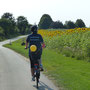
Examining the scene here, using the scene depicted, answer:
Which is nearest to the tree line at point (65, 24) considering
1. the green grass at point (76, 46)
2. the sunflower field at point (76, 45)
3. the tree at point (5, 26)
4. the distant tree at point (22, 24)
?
the tree at point (5, 26)

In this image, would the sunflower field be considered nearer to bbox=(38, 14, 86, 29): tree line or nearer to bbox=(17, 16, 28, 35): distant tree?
bbox=(38, 14, 86, 29): tree line

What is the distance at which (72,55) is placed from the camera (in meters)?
15.7

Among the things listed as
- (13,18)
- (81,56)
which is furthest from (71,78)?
(13,18)

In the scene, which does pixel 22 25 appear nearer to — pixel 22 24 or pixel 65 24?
pixel 22 24

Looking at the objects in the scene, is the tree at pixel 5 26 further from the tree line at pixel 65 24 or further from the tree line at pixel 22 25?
the tree line at pixel 65 24

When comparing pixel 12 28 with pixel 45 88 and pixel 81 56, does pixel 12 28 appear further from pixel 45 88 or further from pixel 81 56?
pixel 45 88

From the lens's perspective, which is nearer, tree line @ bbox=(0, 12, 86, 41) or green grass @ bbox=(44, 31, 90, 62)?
green grass @ bbox=(44, 31, 90, 62)

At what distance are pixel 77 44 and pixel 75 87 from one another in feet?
29.4

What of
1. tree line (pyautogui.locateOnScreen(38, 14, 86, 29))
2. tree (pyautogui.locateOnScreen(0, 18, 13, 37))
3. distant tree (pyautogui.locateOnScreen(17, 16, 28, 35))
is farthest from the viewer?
distant tree (pyautogui.locateOnScreen(17, 16, 28, 35))

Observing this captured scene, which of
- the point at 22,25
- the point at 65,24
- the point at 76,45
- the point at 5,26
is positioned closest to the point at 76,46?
the point at 76,45

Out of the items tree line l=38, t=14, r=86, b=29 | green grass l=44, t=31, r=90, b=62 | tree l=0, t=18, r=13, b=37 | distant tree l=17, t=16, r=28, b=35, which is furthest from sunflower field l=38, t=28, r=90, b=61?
distant tree l=17, t=16, r=28, b=35

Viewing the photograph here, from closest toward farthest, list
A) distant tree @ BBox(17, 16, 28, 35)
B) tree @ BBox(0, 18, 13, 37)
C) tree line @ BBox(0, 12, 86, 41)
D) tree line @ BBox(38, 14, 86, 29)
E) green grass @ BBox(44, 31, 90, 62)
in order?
1. green grass @ BBox(44, 31, 90, 62)
2. tree line @ BBox(38, 14, 86, 29)
3. tree line @ BBox(0, 12, 86, 41)
4. tree @ BBox(0, 18, 13, 37)
5. distant tree @ BBox(17, 16, 28, 35)

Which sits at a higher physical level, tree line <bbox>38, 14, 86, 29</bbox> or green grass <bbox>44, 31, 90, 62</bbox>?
tree line <bbox>38, 14, 86, 29</bbox>

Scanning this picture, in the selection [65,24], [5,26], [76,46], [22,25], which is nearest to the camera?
[76,46]
